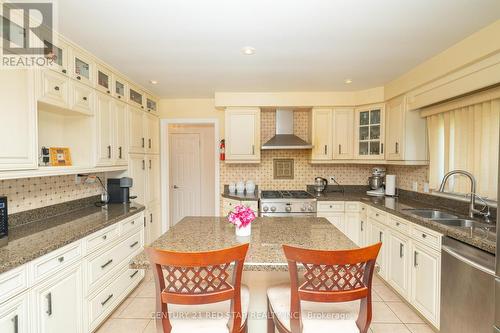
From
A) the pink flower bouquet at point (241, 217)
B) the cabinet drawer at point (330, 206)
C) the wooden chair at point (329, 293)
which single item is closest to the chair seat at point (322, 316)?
the wooden chair at point (329, 293)

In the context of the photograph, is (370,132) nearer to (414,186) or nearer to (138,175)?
(414,186)

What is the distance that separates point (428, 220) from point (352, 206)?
1323 millimetres

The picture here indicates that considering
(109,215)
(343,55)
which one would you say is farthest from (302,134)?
(109,215)

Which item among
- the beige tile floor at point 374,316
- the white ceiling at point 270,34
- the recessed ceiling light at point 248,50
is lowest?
the beige tile floor at point 374,316

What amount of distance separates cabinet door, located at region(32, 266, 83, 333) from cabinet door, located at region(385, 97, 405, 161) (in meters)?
3.46

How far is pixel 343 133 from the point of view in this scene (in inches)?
145

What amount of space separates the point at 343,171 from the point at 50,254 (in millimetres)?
3710

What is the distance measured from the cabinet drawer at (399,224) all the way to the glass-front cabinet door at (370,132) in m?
1.09

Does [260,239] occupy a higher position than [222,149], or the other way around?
[222,149]

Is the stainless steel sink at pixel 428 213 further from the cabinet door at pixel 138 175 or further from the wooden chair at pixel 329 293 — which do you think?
the cabinet door at pixel 138 175

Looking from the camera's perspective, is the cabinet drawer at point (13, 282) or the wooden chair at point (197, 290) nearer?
the wooden chair at point (197, 290)

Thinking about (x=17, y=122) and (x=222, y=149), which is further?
(x=222, y=149)

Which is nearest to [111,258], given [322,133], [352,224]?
[352,224]

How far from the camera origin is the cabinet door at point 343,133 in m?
3.66
